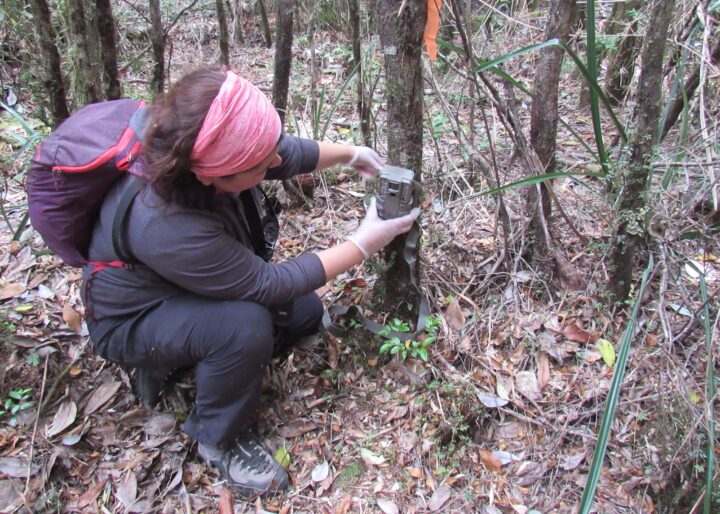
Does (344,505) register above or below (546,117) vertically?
below

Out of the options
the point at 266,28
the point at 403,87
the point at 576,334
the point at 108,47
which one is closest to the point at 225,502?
the point at 576,334

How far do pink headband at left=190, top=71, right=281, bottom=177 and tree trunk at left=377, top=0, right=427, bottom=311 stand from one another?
482mm

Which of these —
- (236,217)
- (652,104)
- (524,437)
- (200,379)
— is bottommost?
(524,437)

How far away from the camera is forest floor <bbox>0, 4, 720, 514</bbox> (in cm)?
185

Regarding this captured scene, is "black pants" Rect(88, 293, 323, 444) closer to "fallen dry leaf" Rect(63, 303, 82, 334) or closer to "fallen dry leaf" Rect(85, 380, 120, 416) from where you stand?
"fallen dry leaf" Rect(85, 380, 120, 416)

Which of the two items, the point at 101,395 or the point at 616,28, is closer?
the point at 101,395

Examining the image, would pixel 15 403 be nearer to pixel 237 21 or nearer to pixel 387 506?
pixel 387 506

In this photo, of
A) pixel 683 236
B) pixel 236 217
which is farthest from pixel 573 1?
pixel 236 217

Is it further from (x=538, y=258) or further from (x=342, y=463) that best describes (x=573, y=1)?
(x=342, y=463)

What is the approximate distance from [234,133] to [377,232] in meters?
0.62

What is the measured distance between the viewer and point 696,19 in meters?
2.20

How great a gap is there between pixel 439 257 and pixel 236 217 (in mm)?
1065

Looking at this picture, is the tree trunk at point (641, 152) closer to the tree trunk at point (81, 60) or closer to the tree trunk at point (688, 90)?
the tree trunk at point (688, 90)

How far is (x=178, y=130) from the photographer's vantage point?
1502 millimetres
